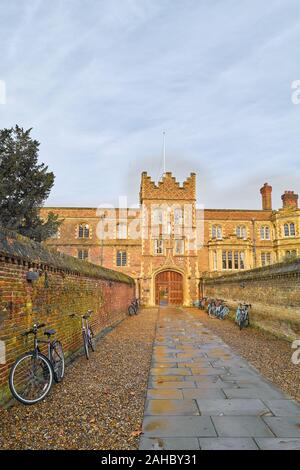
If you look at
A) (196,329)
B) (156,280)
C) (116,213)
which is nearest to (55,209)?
(116,213)

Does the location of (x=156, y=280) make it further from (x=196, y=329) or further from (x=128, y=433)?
(x=128, y=433)

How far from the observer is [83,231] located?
34.6m

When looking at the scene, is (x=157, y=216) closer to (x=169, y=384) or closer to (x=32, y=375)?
(x=169, y=384)

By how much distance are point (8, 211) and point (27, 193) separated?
5.74 feet

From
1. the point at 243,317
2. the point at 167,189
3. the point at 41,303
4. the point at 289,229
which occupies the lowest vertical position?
the point at 243,317

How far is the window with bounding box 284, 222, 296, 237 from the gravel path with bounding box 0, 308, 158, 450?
3114 centimetres

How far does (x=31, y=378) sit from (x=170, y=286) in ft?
86.7

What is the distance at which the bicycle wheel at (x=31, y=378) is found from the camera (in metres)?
5.04

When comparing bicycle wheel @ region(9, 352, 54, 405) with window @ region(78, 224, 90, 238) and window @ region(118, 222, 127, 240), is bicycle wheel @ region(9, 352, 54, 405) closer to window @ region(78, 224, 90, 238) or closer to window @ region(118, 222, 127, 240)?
window @ region(118, 222, 127, 240)

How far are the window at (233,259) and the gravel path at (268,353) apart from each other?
19556 mm

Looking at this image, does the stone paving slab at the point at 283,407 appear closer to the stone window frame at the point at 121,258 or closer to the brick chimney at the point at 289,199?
the stone window frame at the point at 121,258

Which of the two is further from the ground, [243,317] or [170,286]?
[170,286]

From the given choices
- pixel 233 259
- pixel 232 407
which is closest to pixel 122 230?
pixel 233 259
